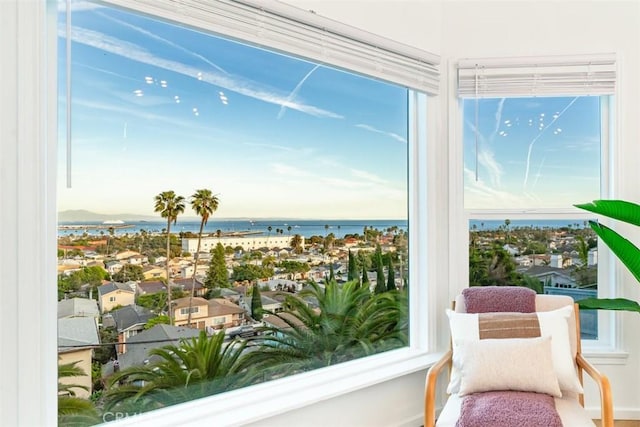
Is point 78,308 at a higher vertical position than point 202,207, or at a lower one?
lower

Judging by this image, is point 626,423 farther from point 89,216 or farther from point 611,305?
point 89,216

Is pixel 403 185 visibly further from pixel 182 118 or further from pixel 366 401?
pixel 182 118

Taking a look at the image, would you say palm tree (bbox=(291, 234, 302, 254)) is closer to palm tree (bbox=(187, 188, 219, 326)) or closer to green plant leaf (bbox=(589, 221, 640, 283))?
palm tree (bbox=(187, 188, 219, 326))

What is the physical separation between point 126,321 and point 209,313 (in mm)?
362

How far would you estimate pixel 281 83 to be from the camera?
2465mm

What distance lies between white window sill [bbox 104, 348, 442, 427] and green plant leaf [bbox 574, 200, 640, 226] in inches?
47.8

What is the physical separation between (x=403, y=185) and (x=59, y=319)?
78.0 inches

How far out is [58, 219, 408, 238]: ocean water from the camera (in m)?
1.87

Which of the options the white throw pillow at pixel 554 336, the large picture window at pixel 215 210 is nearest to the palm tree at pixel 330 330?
the large picture window at pixel 215 210

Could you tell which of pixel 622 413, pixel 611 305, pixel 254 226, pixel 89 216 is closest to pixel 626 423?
pixel 622 413

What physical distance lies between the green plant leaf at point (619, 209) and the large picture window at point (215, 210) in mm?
1041

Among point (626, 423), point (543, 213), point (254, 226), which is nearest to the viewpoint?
point (254, 226)

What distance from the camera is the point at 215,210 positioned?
222 centimetres

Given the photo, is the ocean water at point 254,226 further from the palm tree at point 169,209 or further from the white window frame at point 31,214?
the white window frame at point 31,214
